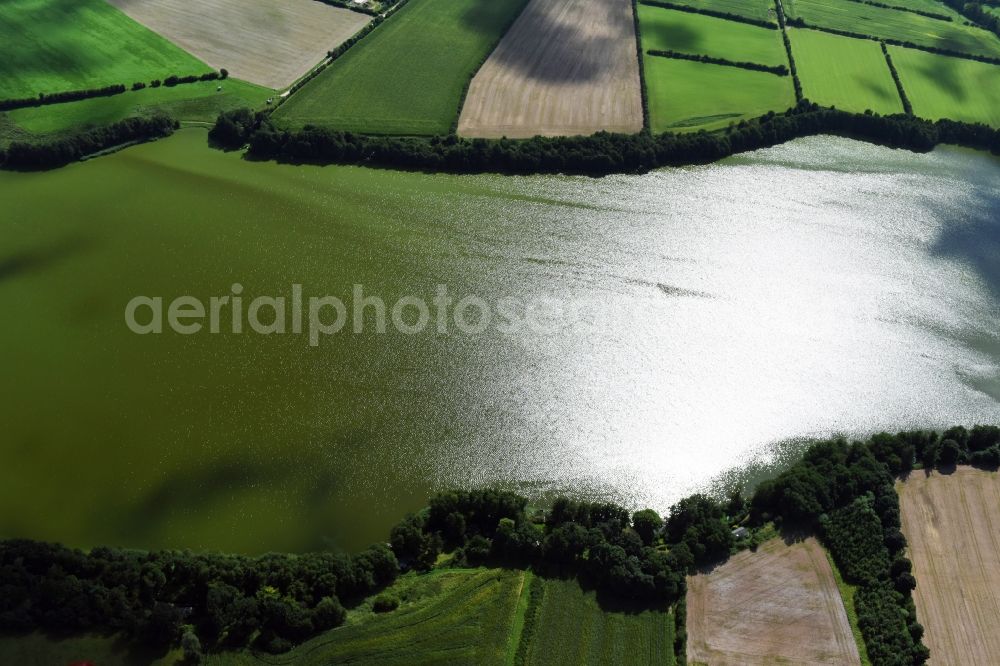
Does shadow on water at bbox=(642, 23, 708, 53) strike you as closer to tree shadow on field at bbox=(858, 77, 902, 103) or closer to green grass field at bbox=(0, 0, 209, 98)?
tree shadow on field at bbox=(858, 77, 902, 103)

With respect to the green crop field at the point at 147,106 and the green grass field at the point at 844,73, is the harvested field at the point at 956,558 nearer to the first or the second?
the green grass field at the point at 844,73

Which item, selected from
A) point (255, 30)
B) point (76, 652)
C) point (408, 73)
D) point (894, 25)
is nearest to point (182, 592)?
point (76, 652)

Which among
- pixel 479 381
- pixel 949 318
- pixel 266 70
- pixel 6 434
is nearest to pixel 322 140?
pixel 266 70

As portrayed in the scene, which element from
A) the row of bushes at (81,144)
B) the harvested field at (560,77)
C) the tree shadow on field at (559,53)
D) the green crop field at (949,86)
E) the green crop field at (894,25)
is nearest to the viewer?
the row of bushes at (81,144)

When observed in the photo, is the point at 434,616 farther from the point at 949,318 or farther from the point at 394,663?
the point at 949,318

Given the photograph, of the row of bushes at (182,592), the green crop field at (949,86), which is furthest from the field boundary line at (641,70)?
the row of bushes at (182,592)

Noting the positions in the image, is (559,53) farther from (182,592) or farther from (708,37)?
(182,592)
